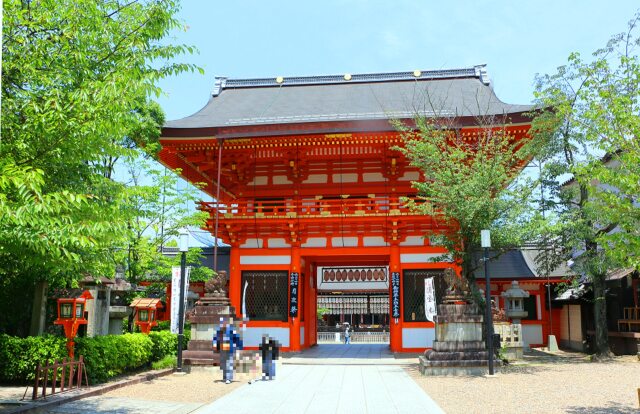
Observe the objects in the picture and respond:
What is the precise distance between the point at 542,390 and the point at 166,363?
10517mm

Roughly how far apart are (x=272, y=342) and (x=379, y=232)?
32.4 feet

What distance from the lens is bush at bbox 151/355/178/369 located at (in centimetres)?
1557

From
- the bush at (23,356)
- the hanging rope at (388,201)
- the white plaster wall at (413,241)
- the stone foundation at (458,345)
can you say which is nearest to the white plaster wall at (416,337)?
the white plaster wall at (413,241)

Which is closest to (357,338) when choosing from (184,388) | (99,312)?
(99,312)

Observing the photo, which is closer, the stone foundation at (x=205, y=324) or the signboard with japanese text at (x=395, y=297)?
the stone foundation at (x=205, y=324)

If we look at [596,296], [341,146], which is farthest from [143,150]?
[596,296]

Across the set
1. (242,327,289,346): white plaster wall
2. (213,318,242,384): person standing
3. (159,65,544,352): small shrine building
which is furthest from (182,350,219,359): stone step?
(242,327,289,346): white plaster wall

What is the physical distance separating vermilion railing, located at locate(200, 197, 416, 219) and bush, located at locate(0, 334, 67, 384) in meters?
9.58

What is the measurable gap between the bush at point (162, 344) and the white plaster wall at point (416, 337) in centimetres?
877

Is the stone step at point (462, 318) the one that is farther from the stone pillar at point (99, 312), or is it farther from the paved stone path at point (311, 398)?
the stone pillar at point (99, 312)

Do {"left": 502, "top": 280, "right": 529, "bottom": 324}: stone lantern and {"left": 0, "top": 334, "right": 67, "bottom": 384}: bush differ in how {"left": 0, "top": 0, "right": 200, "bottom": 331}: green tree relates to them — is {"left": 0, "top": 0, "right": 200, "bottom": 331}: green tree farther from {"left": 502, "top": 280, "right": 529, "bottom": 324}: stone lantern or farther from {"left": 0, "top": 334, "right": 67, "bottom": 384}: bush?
{"left": 502, "top": 280, "right": 529, "bottom": 324}: stone lantern

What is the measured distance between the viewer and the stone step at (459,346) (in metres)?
14.5

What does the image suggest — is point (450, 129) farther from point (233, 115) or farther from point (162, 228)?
point (162, 228)

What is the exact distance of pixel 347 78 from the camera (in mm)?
28547
